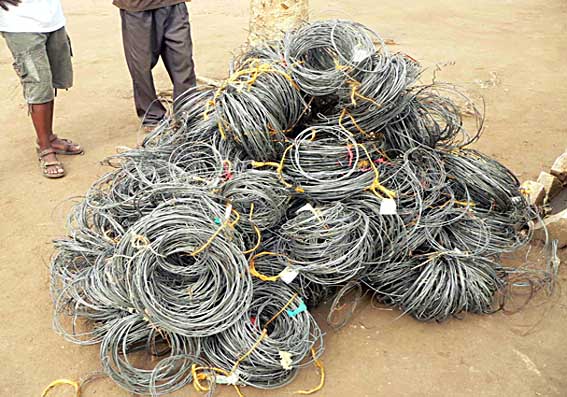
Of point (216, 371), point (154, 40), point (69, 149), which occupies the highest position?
point (154, 40)

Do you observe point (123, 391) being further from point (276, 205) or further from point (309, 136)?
point (309, 136)

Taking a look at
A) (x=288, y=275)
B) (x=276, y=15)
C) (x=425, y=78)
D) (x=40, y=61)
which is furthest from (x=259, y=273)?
(x=425, y=78)

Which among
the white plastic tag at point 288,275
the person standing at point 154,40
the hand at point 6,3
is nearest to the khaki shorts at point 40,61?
the hand at point 6,3

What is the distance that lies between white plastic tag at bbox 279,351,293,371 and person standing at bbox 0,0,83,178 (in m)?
2.59

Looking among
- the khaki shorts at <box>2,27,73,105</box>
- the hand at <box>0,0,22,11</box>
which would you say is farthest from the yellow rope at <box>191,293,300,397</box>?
the hand at <box>0,0,22,11</box>

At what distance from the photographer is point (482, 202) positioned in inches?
130

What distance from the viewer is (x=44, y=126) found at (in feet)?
13.9

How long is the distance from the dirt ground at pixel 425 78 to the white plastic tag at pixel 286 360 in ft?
0.47

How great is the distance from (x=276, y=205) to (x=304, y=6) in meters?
3.50

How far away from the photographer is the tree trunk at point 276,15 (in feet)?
18.3

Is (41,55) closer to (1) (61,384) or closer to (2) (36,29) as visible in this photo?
(2) (36,29)

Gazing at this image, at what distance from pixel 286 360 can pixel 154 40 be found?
10.5 feet

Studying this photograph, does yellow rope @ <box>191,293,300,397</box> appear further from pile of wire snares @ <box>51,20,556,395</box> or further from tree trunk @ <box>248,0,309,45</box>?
tree trunk @ <box>248,0,309,45</box>

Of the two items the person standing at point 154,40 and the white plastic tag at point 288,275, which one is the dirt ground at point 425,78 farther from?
the person standing at point 154,40
